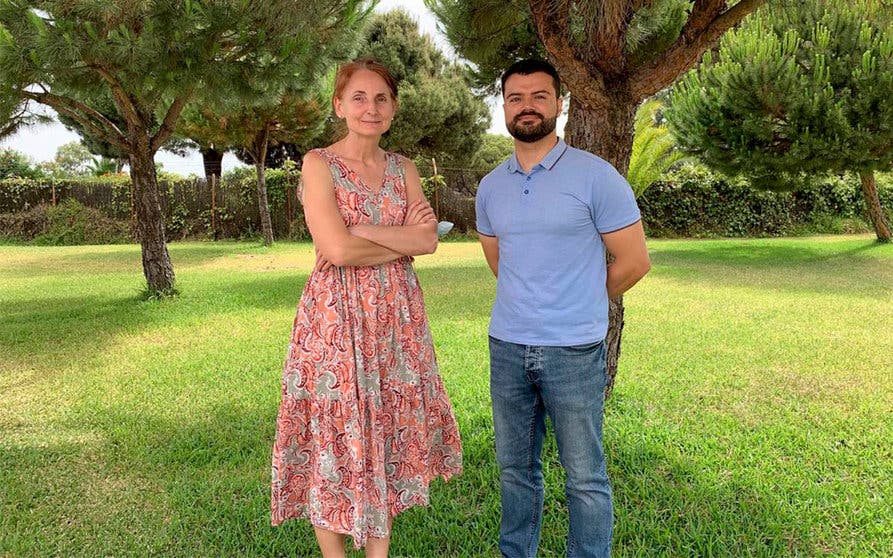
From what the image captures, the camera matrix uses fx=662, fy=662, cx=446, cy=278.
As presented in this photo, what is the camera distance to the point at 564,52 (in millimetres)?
3203

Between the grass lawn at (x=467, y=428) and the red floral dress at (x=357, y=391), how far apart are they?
1.63ft

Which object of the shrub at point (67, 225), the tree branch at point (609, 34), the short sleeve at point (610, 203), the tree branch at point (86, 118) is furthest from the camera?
the shrub at point (67, 225)

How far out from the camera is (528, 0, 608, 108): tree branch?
318cm

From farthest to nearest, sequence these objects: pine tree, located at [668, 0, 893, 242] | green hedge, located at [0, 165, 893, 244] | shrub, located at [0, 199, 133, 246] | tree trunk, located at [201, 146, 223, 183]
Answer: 1. tree trunk, located at [201, 146, 223, 183]
2. green hedge, located at [0, 165, 893, 244]
3. shrub, located at [0, 199, 133, 246]
4. pine tree, located at [668, 0, 893, 242]

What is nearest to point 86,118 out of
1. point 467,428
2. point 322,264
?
point 467,428

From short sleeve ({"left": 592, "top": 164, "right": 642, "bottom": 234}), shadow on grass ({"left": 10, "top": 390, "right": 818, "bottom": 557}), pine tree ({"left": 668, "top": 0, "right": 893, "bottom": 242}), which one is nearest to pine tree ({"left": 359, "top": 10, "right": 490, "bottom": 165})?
pine tree ({"left": 668, "top": 0, "right": 893, "bottom": 242})

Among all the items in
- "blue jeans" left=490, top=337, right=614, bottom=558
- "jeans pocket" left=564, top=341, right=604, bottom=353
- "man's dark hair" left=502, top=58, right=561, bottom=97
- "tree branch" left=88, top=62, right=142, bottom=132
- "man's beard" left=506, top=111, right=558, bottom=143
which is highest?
"tree branch" left=88, top=62, right=142, bottom=132

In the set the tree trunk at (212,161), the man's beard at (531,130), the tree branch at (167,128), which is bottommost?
the man's beard at (531,130)

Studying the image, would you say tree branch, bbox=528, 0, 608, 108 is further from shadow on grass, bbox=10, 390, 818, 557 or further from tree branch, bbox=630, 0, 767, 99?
shadow on grass, bbox=10, 390, 818, 557

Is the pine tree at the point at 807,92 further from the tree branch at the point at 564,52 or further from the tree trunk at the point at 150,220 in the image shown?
the tree trunk at the point at 150,220

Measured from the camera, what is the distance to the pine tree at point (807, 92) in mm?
11031

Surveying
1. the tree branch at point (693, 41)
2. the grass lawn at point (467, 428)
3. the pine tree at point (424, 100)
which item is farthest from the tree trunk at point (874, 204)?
the tree branch at point (693, 41)

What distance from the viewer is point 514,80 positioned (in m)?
1.99

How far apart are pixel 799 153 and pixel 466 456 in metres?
10.6
